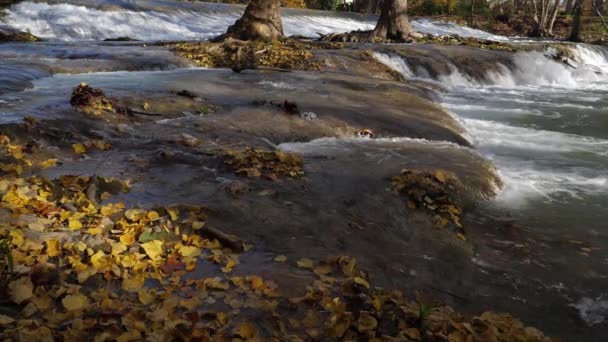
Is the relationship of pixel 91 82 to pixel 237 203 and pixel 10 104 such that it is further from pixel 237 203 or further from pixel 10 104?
pixel 237 203

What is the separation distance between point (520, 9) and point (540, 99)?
42.3 meters

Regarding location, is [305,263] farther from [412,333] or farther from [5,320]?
[5,320]

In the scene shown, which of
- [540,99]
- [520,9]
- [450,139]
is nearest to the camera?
[450,139]

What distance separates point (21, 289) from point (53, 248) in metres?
Answer: 0.52

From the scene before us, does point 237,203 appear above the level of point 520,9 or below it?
below

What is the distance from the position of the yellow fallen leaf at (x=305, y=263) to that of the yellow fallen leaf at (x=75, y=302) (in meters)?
1.40

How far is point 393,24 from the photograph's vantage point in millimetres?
18562

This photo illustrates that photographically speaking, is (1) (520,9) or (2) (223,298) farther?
(1) (520,9)

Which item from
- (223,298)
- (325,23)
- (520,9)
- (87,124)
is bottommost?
(223,298)

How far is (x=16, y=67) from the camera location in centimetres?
928

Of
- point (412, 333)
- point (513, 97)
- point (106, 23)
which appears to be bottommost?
point (412, 333)

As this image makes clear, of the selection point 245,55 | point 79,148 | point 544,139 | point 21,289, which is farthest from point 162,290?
point 245,55

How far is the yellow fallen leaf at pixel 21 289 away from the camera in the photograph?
265 centimetres

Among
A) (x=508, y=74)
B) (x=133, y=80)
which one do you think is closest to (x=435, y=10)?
(x=508, y=74)
